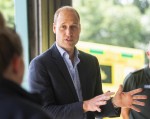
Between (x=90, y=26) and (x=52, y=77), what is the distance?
598 centimetres

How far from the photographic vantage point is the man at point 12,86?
1.18m

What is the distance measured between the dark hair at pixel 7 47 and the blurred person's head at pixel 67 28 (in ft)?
3.81

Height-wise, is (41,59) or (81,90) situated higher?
(41,59)

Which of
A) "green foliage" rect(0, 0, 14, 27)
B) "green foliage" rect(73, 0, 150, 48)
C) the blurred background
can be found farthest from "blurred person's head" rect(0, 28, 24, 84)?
"green foliage" rect(73, 0, 150, 48)

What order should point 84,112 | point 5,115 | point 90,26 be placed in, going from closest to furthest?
point 5,115 → point 84,112 → point 90,26

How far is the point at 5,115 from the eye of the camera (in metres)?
1.18

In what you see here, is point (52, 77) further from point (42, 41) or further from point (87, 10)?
point (87, 10)

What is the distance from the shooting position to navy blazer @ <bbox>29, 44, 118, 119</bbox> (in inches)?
88.3

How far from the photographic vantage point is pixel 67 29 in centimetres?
241

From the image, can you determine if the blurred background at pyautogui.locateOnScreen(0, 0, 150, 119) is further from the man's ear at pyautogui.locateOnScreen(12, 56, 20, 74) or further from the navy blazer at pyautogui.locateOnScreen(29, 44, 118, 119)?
the man's ear at pyautogui.locateOnScreen(12, 56, 20, 74)

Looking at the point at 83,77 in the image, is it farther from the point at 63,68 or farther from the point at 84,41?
the point at 84,41

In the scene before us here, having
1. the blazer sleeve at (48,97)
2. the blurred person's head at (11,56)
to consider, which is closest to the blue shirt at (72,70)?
the blazer sleeve at (48,97)

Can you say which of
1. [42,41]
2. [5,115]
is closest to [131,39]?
[42,41]

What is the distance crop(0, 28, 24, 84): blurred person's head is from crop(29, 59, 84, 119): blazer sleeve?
3.25 feet
